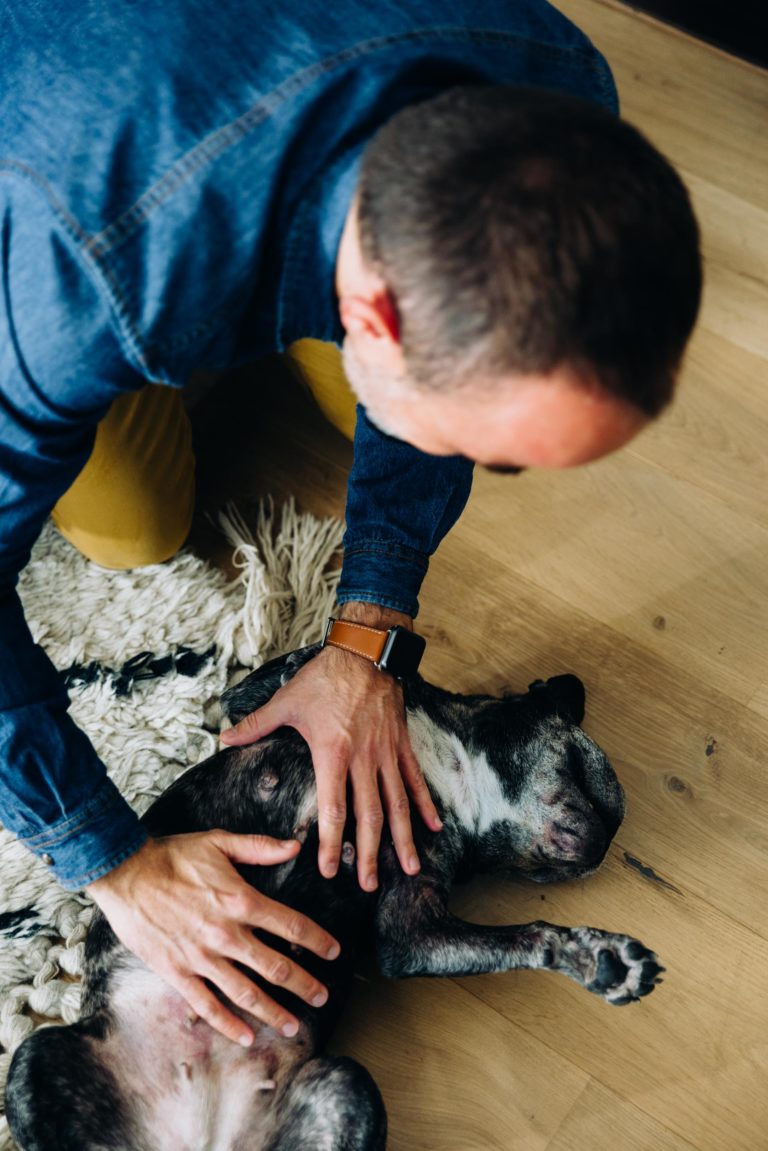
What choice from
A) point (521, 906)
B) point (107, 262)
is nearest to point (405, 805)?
point (521, 906)

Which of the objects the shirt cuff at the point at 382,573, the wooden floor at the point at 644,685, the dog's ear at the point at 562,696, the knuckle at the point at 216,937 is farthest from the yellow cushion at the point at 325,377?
the knuckle at the point at 216,937

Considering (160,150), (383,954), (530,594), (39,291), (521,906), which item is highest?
(160,150)

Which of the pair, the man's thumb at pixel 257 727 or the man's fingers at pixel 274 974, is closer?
the man's fingers at pixel 274 974

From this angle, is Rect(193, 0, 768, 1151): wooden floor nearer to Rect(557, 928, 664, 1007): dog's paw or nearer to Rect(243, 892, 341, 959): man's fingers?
Rect(557, 928, 664, 1007): dog's paw

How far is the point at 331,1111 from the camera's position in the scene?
1.34 metres

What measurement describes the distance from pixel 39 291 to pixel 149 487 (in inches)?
29.7

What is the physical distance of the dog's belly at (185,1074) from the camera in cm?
135

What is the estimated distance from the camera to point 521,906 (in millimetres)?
1704

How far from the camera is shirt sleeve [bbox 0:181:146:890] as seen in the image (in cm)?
107

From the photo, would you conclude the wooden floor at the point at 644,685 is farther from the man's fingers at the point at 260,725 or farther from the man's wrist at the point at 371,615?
the man's fingers at the point at 260,725

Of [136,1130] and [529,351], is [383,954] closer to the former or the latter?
[136,1130]

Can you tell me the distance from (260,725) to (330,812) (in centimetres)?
18

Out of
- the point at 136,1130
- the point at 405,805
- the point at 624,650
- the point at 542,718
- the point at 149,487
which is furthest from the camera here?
the point at 624,650

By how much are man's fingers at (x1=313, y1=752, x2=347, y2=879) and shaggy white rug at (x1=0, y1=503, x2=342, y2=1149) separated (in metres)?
0.42
